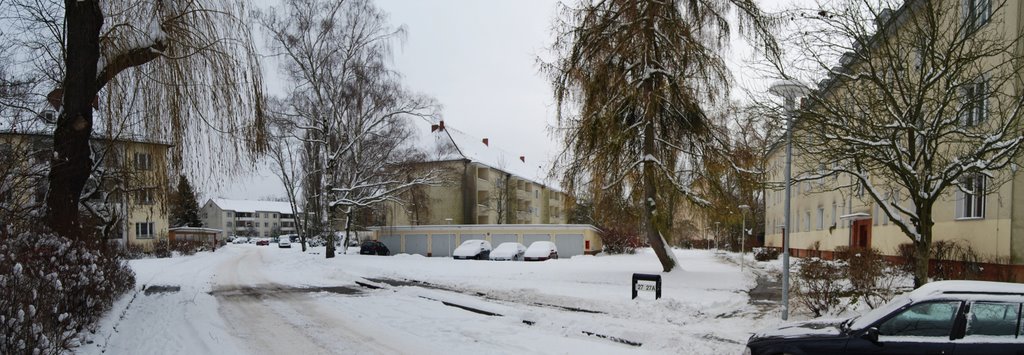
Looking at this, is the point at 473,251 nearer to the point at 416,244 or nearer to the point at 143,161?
the point at 416,244

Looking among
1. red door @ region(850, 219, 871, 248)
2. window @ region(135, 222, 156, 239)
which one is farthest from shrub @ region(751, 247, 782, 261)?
window @ region(135, 222, 156, 239)

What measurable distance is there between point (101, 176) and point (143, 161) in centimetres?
516

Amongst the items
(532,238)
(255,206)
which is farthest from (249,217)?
(532,238)

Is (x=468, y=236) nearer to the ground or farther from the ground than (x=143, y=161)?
nearer to the ground

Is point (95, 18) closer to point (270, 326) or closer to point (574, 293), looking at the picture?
point (270, 326)

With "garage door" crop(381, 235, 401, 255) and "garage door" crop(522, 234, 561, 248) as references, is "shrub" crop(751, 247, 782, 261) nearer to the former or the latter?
"garage door" crop(522, 234, 561, 248)

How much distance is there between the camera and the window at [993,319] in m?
5.93

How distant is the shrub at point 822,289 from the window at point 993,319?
5.99 meters

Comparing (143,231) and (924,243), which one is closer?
(924,243)

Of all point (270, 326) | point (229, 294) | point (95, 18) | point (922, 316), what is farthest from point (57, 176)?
Result: point (922, 316)

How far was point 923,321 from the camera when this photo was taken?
6273 mm

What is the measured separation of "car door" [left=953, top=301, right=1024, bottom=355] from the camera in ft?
19.1

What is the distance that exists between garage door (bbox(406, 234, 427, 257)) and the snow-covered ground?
23.1m

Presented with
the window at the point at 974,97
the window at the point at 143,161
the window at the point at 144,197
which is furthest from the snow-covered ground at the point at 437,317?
the window at the point at 974,97
